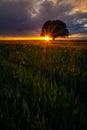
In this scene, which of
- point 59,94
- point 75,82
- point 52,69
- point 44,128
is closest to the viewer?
point 44,128

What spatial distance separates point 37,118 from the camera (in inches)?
84.8

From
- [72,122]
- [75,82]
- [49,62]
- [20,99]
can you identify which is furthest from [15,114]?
[49,62]

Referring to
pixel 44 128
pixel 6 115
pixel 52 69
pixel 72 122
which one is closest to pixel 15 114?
pixel 6 115

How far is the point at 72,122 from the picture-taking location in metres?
2.24

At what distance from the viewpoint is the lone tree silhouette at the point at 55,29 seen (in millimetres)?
62938

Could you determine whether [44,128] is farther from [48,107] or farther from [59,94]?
[59,94]

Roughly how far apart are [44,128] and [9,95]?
84cm

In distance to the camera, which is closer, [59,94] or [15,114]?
[15,114]

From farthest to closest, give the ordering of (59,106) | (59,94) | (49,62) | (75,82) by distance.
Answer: (49,62), (75,82), (59,94), (59,106)

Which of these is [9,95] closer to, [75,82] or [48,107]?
[48,107]

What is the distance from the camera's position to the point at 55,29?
63.5m

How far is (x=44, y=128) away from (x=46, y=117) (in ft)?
0.76

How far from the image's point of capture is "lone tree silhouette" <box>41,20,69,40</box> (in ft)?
206

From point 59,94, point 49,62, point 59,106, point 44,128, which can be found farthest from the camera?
point 49,62
